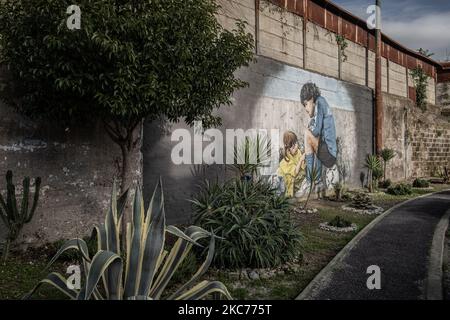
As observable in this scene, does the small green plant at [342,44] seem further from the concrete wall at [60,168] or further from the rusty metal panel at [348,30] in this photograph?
the concrete wall at [60,168]

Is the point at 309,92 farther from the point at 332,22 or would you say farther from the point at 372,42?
the point at 372,42

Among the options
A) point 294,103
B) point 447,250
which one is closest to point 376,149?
point 294,103

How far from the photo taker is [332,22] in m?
13.8

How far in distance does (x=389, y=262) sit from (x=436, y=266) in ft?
2.07

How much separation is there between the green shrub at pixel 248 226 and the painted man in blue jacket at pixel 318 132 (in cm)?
623

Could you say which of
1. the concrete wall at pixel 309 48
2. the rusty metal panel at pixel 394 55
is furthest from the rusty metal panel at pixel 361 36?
the rusty metal panel at pixel 394 55

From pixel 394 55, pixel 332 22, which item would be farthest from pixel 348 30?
pixel 394 55

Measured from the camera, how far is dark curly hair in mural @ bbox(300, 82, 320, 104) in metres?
11.9

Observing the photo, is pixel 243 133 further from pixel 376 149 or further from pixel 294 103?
pixel 376 149

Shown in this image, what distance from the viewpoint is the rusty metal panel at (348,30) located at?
47.8 feet

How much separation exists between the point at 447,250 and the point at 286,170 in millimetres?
5305

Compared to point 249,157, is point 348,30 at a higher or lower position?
higher

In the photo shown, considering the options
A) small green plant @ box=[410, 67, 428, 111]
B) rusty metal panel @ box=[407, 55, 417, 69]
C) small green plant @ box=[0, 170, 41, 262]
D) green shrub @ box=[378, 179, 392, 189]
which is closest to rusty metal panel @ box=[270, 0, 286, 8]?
green shrub @ box=[378, 179, 392, 189]

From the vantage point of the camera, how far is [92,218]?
22.3ft
